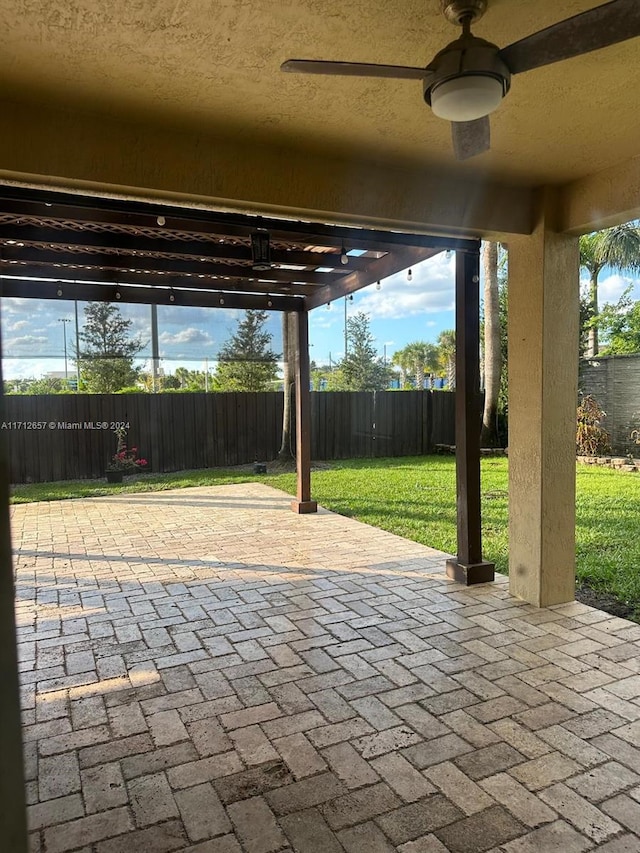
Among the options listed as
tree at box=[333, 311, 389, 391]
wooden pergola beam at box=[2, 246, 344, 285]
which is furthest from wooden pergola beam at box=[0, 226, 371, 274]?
tree at box=[333, 311, 389, 391]

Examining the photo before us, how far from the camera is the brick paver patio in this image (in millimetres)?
1822

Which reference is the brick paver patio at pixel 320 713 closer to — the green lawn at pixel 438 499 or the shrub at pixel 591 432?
the green lawn at pixel 438 499

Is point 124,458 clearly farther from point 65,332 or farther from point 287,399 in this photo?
point 65,332

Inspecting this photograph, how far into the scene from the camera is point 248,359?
14023mm

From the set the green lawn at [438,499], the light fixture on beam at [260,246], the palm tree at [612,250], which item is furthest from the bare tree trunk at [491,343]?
the light fixture on beam at [260,246]

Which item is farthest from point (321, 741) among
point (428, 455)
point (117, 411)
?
point (428, 455)

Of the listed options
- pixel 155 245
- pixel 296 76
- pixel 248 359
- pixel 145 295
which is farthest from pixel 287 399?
pixel 296 76

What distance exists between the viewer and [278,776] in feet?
6.73

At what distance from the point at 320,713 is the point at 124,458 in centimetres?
752

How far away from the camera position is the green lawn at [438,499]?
14.9 feet

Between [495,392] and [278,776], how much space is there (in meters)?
10.0

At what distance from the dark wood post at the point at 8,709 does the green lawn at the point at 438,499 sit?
3.68 m

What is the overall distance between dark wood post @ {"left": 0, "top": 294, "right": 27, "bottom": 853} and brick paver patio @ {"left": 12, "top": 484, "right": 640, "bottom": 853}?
1.37 meters

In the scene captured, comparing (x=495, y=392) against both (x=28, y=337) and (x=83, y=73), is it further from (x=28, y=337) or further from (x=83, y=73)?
(x=83, y=73)
